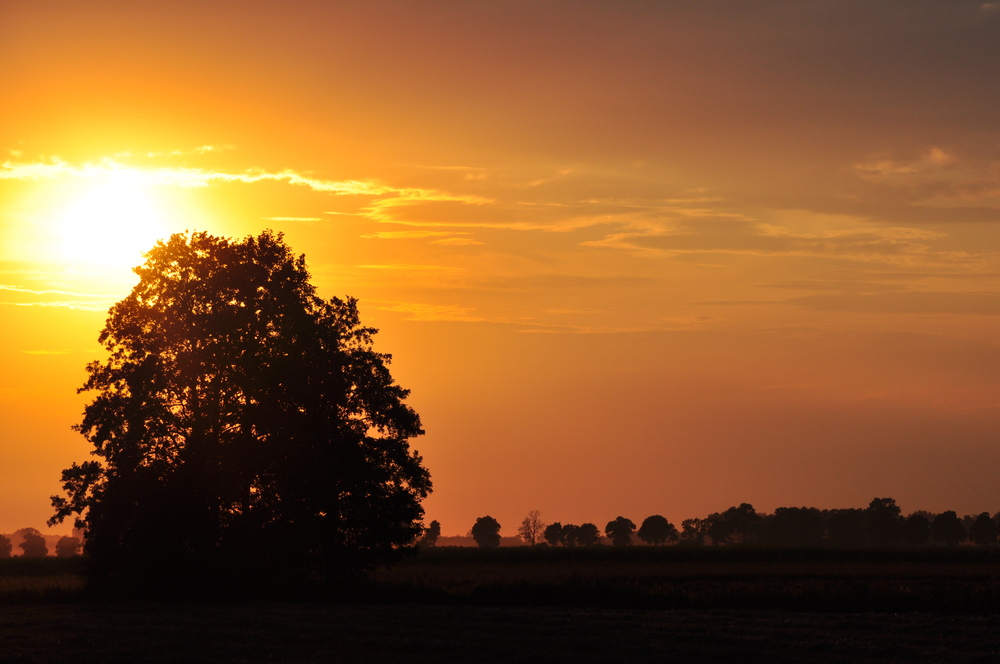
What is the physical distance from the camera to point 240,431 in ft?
144

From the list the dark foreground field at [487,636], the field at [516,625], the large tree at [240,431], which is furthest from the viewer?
the large tree at [240,431]

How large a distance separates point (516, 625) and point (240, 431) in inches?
817

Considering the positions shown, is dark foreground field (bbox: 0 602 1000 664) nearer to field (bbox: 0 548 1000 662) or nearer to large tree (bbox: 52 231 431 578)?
field (bbox: 0 548 1000 662)

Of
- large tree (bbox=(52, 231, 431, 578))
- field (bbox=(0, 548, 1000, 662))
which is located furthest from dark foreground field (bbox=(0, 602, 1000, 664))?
large tree (bbox=(52, 231, 431, 578))

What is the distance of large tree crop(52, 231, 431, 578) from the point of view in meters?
40.8

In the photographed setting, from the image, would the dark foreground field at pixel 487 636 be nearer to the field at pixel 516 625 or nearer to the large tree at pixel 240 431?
the field at pixel 516 625

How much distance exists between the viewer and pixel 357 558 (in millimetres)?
44094

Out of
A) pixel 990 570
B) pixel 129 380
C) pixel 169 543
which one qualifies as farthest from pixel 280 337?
pixel 990 570

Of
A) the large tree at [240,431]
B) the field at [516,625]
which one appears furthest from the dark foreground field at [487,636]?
the large tree at [240,431]

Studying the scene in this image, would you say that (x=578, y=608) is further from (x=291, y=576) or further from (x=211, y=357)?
(x=211, y=357)

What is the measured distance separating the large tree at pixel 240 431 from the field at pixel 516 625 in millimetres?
4399

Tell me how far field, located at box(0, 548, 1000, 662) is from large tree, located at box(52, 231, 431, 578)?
4399mm

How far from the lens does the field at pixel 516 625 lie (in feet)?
75.0

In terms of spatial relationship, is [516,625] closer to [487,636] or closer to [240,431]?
[487,636]
